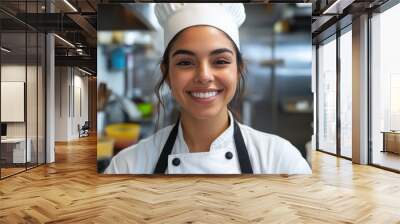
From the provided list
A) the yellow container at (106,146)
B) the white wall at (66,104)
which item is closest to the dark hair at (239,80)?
the yellow container at (106,146)

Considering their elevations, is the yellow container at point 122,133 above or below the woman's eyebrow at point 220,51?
below

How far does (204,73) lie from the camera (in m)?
5.83

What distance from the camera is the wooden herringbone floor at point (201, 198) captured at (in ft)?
13.1

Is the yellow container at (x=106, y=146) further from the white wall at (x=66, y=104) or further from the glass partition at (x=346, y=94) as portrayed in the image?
the white wall at (x=66, y=104)

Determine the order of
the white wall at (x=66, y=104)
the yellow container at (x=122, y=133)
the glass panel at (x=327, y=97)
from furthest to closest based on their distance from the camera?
the white wall at (x=66, y=104), the glass panel at (x=327, y=97), the yellow container at (x=122, y=133)

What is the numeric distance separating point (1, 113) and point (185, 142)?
2.93 m

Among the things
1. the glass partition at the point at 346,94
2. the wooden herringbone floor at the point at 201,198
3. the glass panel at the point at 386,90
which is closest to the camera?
the wooden herringbone floor at the point at 201,198

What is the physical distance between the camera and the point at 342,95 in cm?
938

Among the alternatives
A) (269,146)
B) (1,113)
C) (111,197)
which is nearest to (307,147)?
(269,146)

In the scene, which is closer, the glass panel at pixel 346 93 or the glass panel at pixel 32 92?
the glass panel at pixel 32 92

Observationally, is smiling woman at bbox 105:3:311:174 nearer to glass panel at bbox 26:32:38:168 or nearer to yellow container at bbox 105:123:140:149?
yellow container at bbox 105:123:140:149

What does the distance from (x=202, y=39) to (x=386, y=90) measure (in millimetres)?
3829

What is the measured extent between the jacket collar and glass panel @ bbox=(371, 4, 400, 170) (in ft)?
10.1

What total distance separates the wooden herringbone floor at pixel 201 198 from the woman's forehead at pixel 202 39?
6.58 ft
